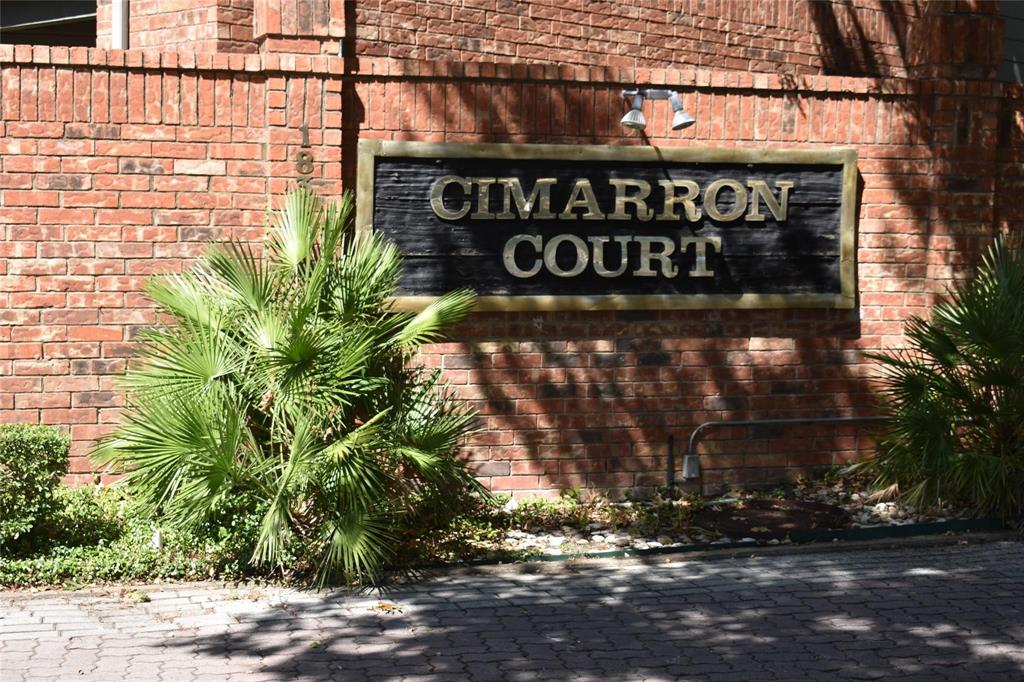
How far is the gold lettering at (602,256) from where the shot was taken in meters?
9.42

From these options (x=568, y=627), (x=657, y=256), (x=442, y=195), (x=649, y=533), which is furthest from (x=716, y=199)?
(x=568, y=627)

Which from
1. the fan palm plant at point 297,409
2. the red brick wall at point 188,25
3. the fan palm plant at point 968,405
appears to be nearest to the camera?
the fan palm plant at point 297,409

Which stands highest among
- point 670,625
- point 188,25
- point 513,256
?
point 188,25

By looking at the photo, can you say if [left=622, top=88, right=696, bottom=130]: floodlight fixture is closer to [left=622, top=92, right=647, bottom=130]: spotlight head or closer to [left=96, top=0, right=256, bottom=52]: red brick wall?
[left=622, top=92, right=647, bottom=130]: spotlight head

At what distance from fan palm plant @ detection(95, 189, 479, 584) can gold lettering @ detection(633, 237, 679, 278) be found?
205cm

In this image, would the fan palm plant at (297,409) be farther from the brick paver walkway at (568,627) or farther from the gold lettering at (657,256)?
the gold lettering at (657,256)

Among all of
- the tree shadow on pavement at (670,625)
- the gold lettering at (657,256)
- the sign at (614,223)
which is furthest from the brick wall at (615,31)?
the tree shadow on pavement at (670,625)

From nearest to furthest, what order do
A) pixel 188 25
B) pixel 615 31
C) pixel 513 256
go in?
pixel 513 256
pixel 188 25
pixel 615 31

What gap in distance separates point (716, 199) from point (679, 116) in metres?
0.79

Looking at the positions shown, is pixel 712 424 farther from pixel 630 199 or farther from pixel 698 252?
pixel 630 199

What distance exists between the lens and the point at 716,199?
960cm

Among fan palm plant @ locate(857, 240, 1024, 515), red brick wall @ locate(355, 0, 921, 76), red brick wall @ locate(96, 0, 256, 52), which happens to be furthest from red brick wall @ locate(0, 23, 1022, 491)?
red brick wall @ locate(355, 0, 921, 76)

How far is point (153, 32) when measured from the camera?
11289mm

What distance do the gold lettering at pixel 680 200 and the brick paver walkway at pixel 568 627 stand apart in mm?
2780
